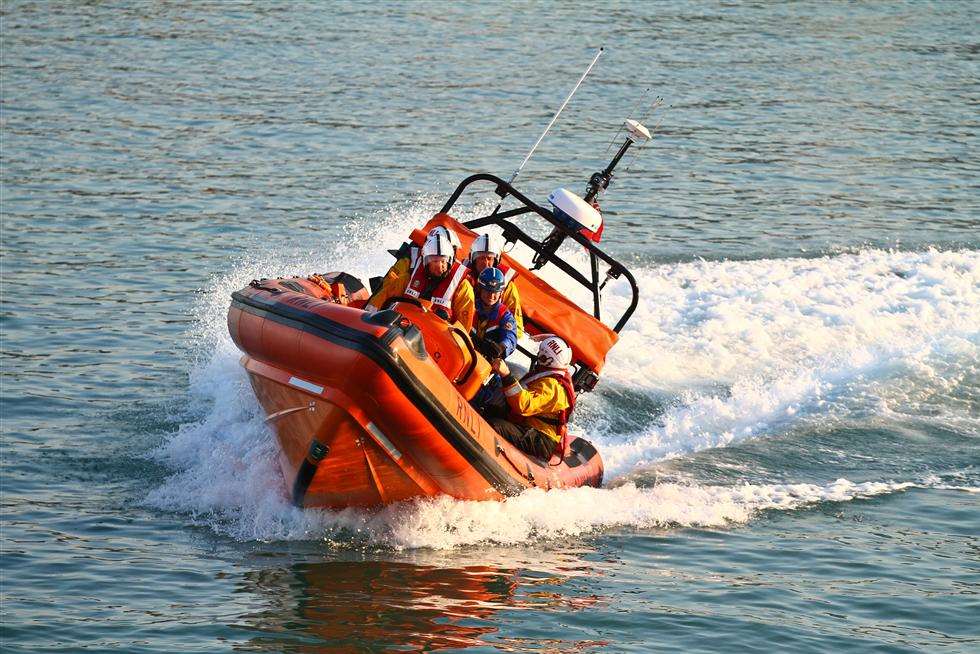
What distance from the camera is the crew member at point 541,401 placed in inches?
349

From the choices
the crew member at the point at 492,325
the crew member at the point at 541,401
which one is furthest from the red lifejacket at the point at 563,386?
the crew member at the point at 492,325

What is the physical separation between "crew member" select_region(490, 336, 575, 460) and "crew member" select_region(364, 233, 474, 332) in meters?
0.41

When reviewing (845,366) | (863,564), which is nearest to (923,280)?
(845,366)

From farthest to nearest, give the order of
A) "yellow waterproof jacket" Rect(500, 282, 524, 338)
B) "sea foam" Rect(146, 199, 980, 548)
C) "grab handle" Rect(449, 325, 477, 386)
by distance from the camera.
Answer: "yellow waterproof jacket" Rect(500, 282, 524, 338)
"sea foam" Rect(146, 199, 980, 548)
"grab handle" Rect(449, 325, 477, 386)

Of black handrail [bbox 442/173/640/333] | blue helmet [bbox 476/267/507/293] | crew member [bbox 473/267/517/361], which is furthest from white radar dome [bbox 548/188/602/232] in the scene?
blue helmet [bbox 476/267/507/293]

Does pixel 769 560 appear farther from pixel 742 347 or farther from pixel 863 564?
pixel 742 347

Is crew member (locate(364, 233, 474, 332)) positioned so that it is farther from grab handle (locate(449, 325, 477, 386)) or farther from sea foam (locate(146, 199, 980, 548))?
sea foam (locate(146, 199, 980, 548))

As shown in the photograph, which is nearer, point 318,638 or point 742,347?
point 318,638

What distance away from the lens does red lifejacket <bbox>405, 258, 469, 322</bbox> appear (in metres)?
9.09

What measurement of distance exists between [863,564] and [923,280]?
Answer: 6.54 meters

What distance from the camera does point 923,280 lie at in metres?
14.4

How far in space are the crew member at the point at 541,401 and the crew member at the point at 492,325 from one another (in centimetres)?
10

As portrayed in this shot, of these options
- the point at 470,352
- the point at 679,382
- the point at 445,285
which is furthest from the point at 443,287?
the point at 679,382

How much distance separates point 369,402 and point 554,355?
1.50 metres
